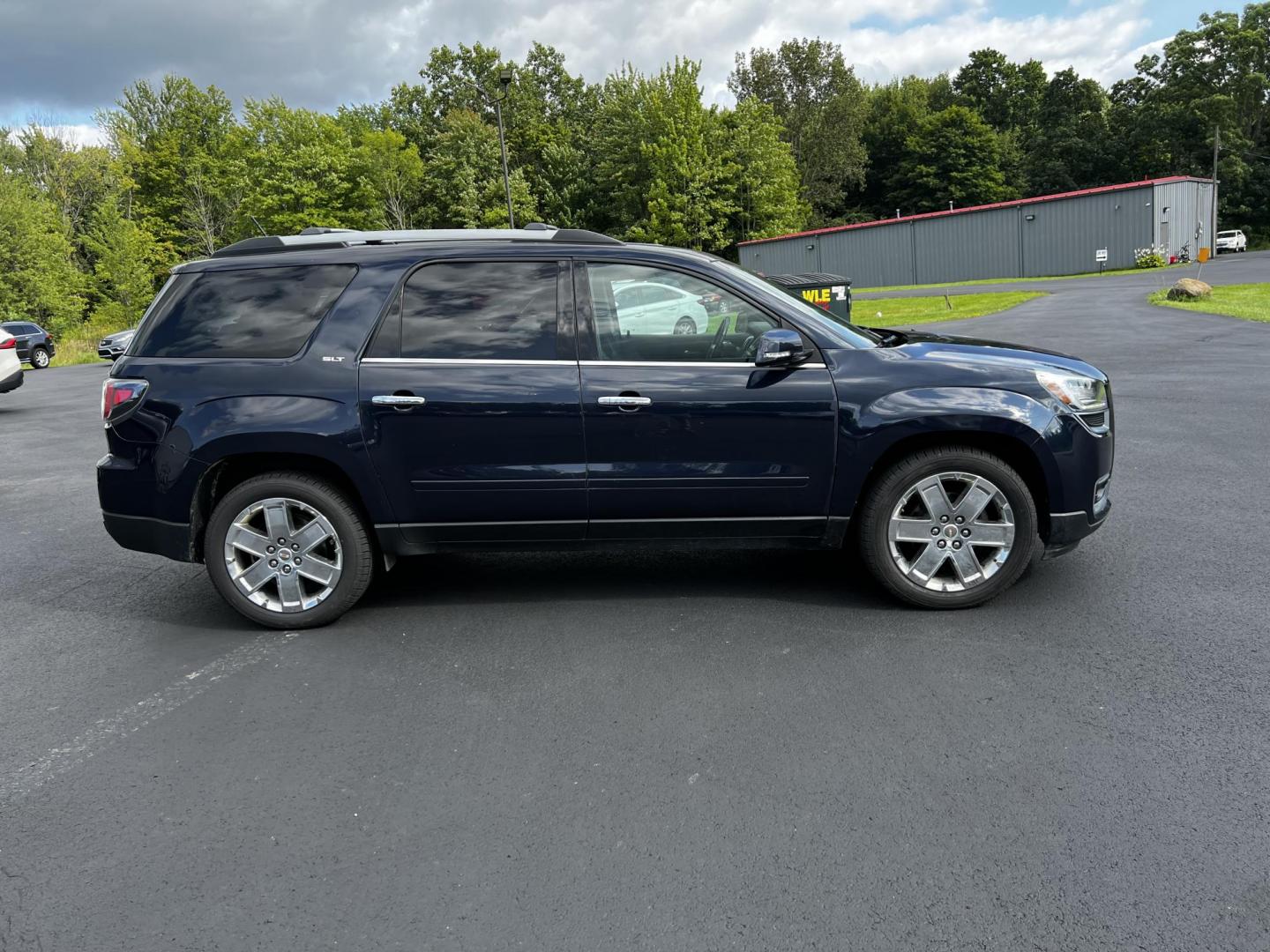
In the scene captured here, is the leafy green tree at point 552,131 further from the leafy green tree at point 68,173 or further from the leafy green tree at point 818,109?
the leafy green tree at point 68,173

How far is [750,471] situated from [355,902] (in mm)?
2660

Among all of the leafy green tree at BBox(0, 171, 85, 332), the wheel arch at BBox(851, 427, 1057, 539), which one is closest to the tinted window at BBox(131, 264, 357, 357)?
the wheel arch at BBox(851, 427, 1057, 539)

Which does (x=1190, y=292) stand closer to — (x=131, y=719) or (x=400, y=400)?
(x=400, y=400)

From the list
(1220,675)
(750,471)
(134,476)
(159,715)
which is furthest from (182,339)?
(1220,675)

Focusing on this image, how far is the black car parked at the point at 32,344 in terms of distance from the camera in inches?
1309

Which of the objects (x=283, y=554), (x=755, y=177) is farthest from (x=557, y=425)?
(x=755, y=177)

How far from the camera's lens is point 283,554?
4754 millimetres

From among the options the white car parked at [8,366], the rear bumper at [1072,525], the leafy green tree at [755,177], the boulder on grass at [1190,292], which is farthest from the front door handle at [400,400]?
the leafy green tree at [755,177]

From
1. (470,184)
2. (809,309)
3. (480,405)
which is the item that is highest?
(470,184)

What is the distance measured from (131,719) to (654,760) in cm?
220

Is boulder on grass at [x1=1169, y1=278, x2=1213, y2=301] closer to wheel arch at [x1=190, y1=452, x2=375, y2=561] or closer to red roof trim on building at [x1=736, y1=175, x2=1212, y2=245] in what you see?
wheel arch at [x1=190, y1=452, x2=375, y2=561]

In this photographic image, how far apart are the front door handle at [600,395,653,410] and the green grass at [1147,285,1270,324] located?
17997mm

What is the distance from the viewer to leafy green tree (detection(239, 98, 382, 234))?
6031 centimetres

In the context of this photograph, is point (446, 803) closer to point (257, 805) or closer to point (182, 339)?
point (257, 805)
